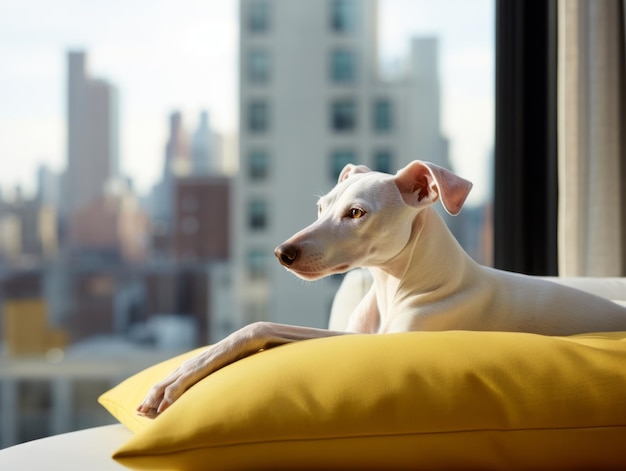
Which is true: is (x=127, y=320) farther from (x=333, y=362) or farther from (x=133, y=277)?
(x=333, y=362)

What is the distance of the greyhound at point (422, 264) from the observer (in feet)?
3.90

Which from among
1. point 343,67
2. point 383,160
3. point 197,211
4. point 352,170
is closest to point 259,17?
point 343,67

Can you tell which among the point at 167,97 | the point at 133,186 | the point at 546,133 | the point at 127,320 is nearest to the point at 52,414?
the point at 127,320

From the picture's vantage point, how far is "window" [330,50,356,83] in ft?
24.3

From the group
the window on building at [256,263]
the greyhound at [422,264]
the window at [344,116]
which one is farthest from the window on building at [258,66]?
the greyhound at [422,264]

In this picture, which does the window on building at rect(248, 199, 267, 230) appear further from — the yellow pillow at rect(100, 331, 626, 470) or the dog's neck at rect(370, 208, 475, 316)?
the yellow pillow at rect(100, 331, 626, 470)

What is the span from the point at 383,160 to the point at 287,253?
6.46 m

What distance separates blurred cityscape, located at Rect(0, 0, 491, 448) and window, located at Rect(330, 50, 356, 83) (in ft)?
0.04

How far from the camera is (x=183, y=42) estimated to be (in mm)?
6281

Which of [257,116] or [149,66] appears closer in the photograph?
[149,66]

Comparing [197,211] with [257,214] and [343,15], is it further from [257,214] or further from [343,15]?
[343,15]

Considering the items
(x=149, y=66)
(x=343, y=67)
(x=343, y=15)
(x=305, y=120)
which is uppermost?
(x=343, y=15)

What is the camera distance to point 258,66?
24.5 feet

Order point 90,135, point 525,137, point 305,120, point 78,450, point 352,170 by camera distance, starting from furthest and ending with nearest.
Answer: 1. point 305,120
2. point 90,135
3. point 525,137
4. point 352,170
5. point 78,450
